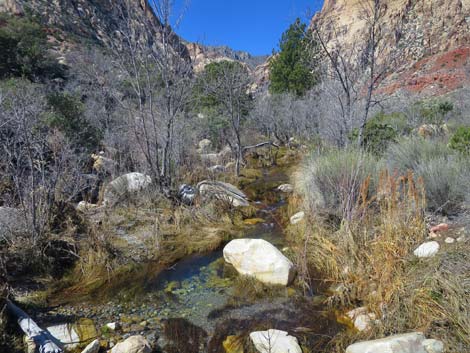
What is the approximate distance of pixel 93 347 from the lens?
8.21ft

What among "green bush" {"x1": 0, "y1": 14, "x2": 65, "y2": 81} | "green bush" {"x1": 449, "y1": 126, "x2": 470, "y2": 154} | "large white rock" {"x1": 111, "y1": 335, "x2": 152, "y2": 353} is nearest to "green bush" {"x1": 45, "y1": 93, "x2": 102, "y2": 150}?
"large white rock" {"x1": 111, "y1": 335, "x2": 152, "y2": 353}

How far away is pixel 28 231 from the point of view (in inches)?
150

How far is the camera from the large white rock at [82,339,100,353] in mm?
2472

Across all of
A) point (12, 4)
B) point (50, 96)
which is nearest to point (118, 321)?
point (50, 96)

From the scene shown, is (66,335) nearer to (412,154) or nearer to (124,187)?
Answer: (124,187)

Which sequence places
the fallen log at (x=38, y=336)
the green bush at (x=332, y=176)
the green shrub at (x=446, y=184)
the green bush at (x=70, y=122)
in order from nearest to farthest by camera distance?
the fallen log at (x=38, y=336)
the green shrub at (x=446, y=184)
the green bush at (x=332, y=176)
the green bush at (x=70, y=122)

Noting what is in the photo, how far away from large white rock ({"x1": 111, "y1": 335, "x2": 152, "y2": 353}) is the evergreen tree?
63.8 ft

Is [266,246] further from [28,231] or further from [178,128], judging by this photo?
[178,128]

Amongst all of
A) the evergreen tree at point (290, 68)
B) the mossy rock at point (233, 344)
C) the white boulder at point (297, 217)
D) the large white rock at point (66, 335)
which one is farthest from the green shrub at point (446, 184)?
the evergreen tree at point (290, 68)

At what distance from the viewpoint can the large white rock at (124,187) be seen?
18.3 ft

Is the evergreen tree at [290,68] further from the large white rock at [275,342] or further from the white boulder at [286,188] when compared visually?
the large white rock at [275,342]

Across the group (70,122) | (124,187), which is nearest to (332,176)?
(124,187)

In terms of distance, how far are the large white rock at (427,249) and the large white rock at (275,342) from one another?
1525 mm

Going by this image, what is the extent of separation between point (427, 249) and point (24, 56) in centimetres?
1984
